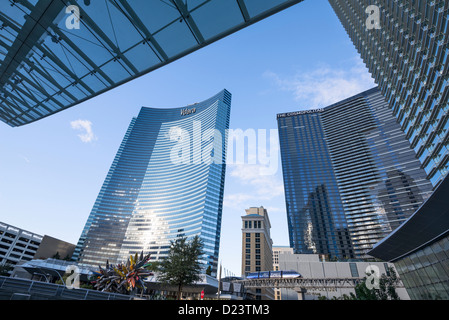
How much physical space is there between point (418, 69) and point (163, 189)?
140155 mm

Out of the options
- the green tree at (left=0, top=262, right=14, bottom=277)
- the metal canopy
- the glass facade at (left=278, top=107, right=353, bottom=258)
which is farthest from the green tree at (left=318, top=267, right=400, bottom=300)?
the glass facade at (left=278, top=107, right=353, bottom=258)

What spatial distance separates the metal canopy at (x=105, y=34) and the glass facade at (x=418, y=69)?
41.1 metres

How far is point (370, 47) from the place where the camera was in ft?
197

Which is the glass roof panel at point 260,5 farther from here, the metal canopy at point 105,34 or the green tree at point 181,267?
the green tree at point 181,267

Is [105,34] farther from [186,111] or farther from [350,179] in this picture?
[186,111]

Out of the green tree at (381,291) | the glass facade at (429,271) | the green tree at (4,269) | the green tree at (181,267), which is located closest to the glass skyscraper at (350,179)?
the green tree at (381,291)

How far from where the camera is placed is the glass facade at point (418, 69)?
33312 millimetres

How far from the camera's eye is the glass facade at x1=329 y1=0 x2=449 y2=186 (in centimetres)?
3331

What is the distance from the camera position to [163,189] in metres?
150

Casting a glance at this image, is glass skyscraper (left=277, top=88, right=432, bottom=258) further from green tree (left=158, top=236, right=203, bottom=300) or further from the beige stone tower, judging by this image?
green tree (left=158, top=236, right=203, bottom=300)

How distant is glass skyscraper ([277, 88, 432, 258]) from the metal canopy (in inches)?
5906

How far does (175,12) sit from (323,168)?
175762 mm
